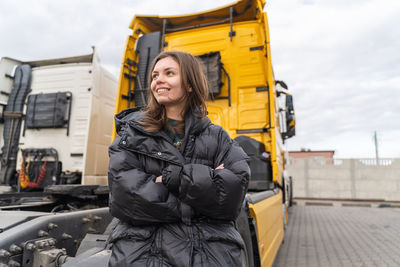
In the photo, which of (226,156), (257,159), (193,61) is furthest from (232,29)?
(226,156)

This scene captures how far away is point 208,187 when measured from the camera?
102cm

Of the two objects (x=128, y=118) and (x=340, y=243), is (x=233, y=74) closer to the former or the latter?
(x=128, y=118)

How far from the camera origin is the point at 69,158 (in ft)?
13.6

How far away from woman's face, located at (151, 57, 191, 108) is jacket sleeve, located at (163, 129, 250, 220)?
35 centimetres

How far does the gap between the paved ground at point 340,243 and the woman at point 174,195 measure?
3227 mm

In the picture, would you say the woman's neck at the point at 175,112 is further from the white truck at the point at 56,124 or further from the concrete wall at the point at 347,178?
the concrete wall at the point at 347,178

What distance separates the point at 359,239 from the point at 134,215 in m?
5.79

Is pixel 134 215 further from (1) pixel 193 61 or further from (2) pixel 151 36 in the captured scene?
(2) pixel 151 36

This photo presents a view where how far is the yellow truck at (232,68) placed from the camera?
368 cm

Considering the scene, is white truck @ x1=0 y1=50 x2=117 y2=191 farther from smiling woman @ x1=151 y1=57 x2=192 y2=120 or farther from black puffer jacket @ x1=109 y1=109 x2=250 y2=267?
black puffer jacket @ x1=109 y1=109 x2=250 y2=267

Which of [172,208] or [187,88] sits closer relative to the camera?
[172,208]

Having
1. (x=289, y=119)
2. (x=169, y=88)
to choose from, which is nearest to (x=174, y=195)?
(x=169, y=88)

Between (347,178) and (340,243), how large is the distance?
1036 centimetres

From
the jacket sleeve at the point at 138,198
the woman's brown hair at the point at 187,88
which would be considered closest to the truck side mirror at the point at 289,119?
the woman's brown hair at the point at 187,88
